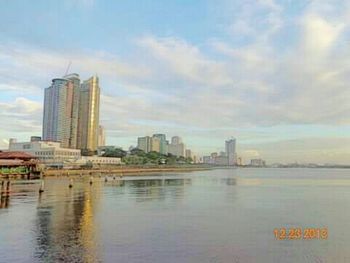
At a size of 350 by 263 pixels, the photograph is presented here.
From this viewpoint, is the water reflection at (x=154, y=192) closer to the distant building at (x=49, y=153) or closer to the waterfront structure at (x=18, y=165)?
the waterfront structure at (x=18, y=165)

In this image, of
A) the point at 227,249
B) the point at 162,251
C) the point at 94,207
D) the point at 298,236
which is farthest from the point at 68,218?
the point at 298,236

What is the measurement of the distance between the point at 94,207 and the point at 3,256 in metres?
18.1

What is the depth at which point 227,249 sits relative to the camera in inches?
748

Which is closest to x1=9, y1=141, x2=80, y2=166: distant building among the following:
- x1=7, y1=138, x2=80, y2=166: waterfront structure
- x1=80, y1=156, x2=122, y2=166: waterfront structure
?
x1=7, y1=138, x2=80, y2=166: waterfront structure

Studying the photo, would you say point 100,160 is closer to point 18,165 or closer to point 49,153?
point 49,153

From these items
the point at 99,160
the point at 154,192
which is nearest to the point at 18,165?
the point at 154,192

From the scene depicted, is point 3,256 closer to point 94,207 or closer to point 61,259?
point 61,259

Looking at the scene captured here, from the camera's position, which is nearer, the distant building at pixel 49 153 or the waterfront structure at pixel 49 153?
the waterfront structure at pixel 49 153

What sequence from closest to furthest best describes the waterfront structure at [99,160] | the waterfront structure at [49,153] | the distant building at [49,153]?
1. the waterfront structure at [49,153]
2. the distant building at [49,153]
3. the waterfront structure at [99,160]
